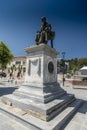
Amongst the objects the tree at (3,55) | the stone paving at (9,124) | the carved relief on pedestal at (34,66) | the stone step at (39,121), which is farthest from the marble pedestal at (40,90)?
the tree at (3,55)

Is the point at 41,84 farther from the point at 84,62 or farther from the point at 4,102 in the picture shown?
the point at 84,62

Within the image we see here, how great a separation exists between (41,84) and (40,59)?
135cm

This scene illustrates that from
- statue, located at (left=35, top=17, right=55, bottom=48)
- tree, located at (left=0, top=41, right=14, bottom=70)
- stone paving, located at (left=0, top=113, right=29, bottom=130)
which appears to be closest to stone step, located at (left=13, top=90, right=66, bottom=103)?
stone paving, located at (left=0, top=113, right=29, bottom=130)

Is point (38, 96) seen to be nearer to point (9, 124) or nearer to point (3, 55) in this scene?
point (9, 124)

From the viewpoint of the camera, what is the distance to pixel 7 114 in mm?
5008

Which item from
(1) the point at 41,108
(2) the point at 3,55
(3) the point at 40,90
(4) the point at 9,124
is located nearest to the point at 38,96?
(3) the point at 40,90

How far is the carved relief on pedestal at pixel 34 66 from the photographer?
6.32 metres

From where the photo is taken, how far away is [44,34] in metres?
7.03

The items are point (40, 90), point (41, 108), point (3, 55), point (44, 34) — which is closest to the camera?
point (41, 108)

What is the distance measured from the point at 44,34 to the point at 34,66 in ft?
6.74

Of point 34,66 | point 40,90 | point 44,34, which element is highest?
point 44,34

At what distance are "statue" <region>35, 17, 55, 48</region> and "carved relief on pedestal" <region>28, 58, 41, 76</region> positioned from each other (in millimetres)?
1204

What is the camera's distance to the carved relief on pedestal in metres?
6.32

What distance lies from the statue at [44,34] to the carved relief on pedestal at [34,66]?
120 centimetres
